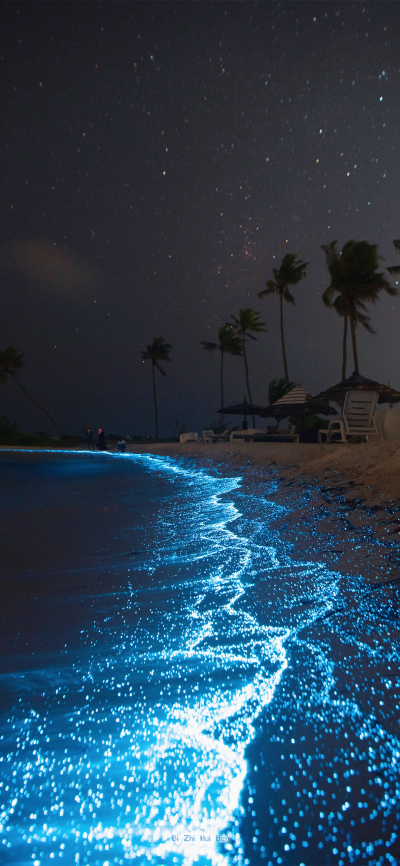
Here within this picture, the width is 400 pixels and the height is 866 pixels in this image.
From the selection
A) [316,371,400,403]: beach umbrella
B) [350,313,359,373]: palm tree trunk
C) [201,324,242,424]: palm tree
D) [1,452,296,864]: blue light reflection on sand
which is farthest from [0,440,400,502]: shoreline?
[201,324,242,424]: palm tree

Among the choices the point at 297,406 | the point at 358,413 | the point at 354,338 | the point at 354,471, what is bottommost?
the point at 354,471

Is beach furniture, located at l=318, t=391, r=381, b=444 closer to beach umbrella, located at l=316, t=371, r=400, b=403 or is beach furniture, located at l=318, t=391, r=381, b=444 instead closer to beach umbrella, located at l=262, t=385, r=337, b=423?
beach umbrella, located at l=316, t=371, r=400, b=403

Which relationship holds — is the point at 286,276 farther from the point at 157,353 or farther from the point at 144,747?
the point at 144,747

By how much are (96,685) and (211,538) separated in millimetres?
1974

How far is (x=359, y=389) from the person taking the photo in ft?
40.0

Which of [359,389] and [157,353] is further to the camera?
[157,353]

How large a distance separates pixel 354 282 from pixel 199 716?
2707 cm

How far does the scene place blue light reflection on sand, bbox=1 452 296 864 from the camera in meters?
0.93

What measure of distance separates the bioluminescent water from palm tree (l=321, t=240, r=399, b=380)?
77.4 ft

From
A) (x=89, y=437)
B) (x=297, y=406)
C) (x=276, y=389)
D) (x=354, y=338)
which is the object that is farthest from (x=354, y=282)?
(x=89, y=437)

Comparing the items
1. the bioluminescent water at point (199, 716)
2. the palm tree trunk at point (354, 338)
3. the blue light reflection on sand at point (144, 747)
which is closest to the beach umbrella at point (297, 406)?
the palm tree trunk at point (354, 338)

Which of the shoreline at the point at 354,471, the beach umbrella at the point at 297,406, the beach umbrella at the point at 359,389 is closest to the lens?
the shoreline at the point at 354,471

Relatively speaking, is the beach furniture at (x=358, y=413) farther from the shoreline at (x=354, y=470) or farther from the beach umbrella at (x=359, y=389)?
the shoreline at (x=354, y=470)

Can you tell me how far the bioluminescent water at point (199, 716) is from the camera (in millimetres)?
924
